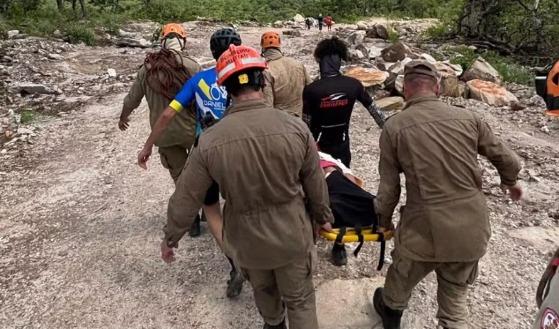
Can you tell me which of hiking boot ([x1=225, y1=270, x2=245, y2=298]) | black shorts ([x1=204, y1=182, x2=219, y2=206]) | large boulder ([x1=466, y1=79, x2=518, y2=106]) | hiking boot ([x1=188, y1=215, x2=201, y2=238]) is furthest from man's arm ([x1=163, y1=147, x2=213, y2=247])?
large boulder ([x1=466, y1=79, x2=518, y2=106])

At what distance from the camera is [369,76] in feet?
30.9

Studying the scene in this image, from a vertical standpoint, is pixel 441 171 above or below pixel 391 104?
above

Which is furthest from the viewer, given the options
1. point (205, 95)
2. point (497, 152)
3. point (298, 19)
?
point (298, 19)

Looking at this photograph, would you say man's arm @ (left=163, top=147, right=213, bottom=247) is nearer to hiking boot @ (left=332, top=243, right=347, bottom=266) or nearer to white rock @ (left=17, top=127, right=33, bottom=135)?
hiking boot @ (left=332, top=243, right=347, bottom=266)

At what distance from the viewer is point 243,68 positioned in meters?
2.45

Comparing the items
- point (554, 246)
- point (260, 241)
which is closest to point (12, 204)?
point (260, 241)

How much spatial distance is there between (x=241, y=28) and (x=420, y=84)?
2373 centimetres

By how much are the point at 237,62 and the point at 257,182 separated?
659 millimetres

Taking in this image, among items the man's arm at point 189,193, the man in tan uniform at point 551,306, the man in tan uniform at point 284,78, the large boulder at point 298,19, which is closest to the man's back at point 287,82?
the man in tan uniform at point 284,78

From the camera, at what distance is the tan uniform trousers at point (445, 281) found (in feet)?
9.40

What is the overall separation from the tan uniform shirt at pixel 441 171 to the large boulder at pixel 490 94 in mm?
6988

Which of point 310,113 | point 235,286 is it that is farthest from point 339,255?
point 310,113

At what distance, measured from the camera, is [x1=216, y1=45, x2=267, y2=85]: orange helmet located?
2.46 metres

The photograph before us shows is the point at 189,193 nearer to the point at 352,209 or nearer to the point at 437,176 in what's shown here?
the point at 352,209
